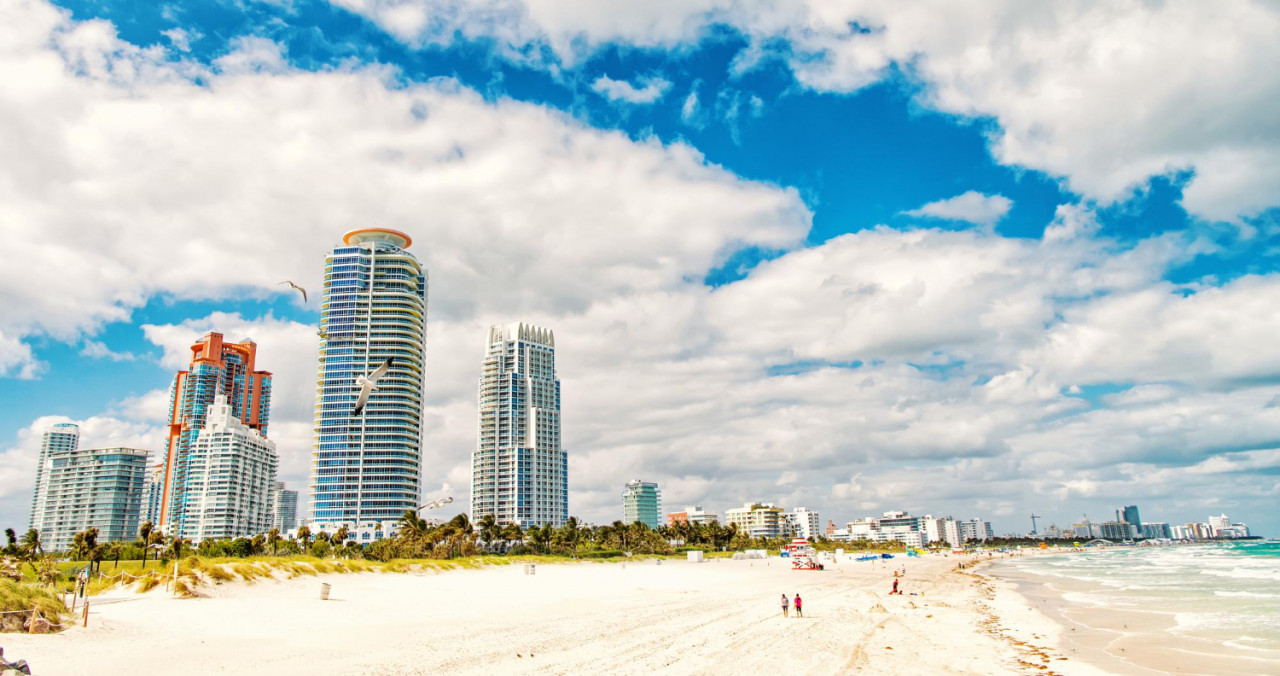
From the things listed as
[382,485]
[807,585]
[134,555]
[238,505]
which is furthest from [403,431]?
[807,585]

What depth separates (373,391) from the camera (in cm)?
14962

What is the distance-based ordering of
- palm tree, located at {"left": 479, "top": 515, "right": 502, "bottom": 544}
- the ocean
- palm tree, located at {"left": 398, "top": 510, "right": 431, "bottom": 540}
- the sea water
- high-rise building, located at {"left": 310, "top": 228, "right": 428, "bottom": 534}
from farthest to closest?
high-rise building, located at {"left": 310, "top": 228, "right": 428, "bottom": 534}, palm tree, located at {"left": 479, "top": 515, "right": 502, "bottom": 544}, palm tree, located at {"left": 398, "top": 510, "right": 431, "bottom": 540}, the sea water, the ocean

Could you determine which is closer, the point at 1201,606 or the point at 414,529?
the point at 1201,606

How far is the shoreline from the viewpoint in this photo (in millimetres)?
24656

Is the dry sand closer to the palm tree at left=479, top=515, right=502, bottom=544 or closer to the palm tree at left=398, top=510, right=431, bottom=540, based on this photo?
the palm tree at left=398, top=510, right=431, bottom=540

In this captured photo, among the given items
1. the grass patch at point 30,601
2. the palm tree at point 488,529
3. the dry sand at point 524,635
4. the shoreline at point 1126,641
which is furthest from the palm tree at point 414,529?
the shoreline at point 1126,641

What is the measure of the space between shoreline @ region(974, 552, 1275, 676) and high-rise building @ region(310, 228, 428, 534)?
130m

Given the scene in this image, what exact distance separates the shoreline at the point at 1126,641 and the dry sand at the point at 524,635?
717 mm

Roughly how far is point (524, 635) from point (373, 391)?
131 metres

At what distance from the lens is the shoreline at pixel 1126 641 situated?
971 inches

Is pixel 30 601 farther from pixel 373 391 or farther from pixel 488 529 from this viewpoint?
pixel 373 391

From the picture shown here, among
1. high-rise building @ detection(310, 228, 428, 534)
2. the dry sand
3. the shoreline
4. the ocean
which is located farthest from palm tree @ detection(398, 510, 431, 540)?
the ocean

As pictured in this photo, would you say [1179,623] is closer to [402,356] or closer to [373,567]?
[373,567]

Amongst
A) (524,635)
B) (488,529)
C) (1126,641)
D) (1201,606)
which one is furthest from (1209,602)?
(488,529)
